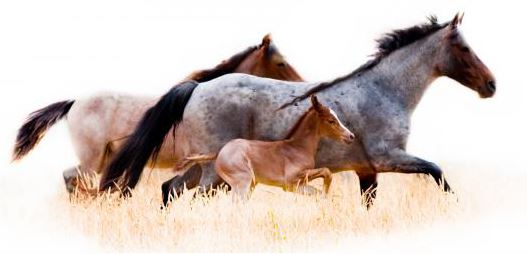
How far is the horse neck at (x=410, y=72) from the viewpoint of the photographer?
10.8 meters

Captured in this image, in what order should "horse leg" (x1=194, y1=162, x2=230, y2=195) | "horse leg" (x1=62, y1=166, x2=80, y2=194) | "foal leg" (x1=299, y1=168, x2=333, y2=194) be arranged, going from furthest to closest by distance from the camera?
"horse leg" (x1=62, y1=166, x2=80, y2=194), "horse leg" (x1=194, y1=162, x2=230, y2=195), "foal leg" (x1=299, y1=168, x2=333, y2=194)

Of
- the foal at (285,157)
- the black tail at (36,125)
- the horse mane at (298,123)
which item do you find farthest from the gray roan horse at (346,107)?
the black tail at (36,125)

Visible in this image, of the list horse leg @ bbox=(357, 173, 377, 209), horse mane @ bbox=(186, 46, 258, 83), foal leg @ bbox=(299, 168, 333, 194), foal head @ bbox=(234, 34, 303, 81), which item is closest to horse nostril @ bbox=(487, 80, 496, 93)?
horse leg @ bbox=(357, 173, 377, 209)

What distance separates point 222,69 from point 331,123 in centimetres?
208

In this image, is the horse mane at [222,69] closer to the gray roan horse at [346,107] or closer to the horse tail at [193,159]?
the gray roan horse at [346,107]

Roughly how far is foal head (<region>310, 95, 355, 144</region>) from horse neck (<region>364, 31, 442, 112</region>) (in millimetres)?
849

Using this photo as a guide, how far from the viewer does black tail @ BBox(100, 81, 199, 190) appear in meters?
10.7

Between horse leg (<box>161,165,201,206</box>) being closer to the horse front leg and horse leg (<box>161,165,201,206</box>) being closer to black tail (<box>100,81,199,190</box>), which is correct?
black tail (<box>100,81,199,190</box>)

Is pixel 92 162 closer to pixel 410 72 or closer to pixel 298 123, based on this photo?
pixel 298 123

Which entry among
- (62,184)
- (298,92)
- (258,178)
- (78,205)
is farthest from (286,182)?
(62,184)

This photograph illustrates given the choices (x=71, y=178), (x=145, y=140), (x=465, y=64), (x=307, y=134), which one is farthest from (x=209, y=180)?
(x=465, y=64)

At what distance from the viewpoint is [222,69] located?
468 inches

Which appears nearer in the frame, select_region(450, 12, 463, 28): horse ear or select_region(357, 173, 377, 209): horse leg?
select_region(450, 12, 463, 28): horse ear

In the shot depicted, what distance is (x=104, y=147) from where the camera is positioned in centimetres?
1145
